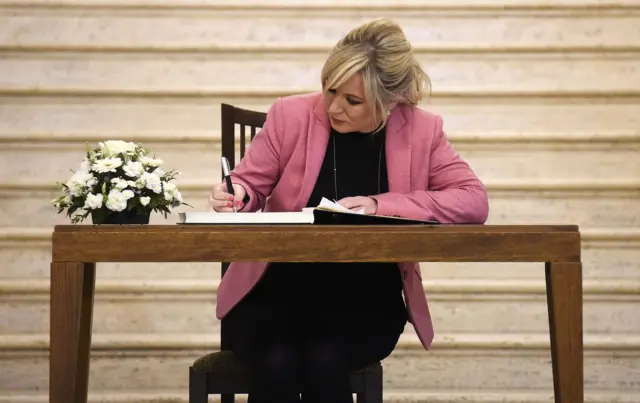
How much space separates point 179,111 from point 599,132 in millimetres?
1409

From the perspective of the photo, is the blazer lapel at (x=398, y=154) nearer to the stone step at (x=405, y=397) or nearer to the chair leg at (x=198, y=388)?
the chair leg at (x=198, y=388)

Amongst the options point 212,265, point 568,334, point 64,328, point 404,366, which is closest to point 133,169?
point 64,328

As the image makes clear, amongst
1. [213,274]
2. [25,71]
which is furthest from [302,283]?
[25,71]

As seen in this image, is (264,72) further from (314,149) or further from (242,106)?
(314,149)

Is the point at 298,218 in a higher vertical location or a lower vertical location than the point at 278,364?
higher

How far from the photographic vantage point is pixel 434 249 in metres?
1.65

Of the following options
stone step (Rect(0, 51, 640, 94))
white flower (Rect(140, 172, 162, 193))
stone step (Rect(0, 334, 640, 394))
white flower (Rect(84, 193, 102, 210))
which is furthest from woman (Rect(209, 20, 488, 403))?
stone step (Rect(0, 334, 640, 394))

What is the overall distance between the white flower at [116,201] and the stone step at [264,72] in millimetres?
1374

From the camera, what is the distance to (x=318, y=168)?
7.16 feet

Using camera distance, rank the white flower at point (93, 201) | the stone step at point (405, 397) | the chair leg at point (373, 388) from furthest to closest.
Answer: the stone step at point (405, 397) → the chair leg at point (373, 388) → the white flower at point (93, 201)

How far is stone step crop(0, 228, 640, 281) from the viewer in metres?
3.20

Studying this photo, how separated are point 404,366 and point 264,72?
108cm

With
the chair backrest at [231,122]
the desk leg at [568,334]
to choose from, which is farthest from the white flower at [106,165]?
the desk leg at [568,334]

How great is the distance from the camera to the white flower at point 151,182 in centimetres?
195
